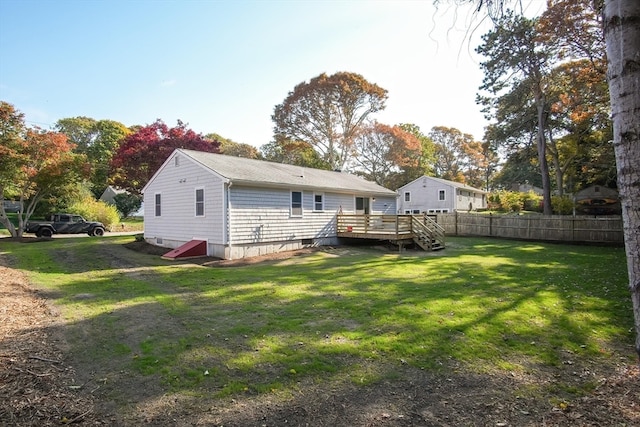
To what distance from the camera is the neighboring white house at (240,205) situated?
45.0 feet

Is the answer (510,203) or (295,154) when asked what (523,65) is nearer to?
(510,203)

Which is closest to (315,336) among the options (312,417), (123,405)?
(312,417)

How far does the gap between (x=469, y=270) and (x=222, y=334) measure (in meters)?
8.09

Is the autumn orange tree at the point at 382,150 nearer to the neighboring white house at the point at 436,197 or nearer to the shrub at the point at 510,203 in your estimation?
the neighboring white house at the point at 436,197

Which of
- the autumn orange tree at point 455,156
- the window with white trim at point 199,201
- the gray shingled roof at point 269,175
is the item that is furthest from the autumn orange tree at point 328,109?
the autumn orange tree at point 455,156

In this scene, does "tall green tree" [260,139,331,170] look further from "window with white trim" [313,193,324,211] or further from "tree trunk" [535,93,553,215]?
"tree trunk" [535,93,553,215]

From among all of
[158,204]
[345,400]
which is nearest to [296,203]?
[158,204]

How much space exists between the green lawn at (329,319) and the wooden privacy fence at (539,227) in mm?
8753

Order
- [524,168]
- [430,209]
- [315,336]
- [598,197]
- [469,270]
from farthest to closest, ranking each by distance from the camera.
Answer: [524,168] → [430,209] → [598,197] → [469,270] → [315,336]

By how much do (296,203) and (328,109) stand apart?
1998 centimetres

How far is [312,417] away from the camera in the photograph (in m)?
3.13

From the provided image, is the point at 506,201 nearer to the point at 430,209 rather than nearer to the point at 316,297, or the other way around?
the point at 430,209

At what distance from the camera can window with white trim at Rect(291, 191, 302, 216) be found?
16016mm

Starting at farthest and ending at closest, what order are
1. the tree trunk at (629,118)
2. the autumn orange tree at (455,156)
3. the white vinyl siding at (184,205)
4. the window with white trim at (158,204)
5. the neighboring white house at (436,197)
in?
the autumn orange tree at (455,156), the neighboring white house at (436,197), the window with white trim at (158,204), the white vinyl siding at (184,205), the tree trunk at (629,118)
